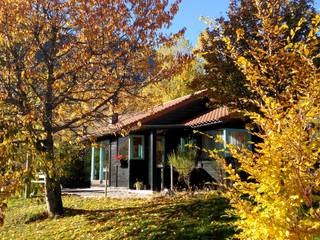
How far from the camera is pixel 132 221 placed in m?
11.7

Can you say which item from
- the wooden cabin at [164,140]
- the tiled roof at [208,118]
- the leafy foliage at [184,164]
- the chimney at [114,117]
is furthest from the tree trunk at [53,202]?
the tiled roof at [208,118]

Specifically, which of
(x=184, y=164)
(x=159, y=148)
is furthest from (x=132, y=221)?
(x=159, y=148)

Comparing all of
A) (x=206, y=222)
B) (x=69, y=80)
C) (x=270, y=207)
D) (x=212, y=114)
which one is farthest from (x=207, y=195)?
(x=270, y=207)

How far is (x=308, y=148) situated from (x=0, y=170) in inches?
183

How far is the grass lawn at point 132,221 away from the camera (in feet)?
33.2

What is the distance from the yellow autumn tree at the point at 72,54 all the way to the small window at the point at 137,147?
795cm

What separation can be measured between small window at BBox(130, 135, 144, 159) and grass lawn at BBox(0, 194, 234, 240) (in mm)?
6023

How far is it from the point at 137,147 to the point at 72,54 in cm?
973

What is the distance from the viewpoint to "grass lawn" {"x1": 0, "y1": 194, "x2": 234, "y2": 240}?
10.1 metres

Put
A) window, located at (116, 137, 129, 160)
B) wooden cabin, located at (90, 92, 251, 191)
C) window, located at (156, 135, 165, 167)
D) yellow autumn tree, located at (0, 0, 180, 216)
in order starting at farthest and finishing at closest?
window, located at (116, 137, 129, 160), window, located at (156, 135, 165, 167), wooden cabin, located at (90, 92, 251, 191), yellow autumn tree, located at (0, 0, 180, 216)

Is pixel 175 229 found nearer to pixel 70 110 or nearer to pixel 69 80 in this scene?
pixel 69 80

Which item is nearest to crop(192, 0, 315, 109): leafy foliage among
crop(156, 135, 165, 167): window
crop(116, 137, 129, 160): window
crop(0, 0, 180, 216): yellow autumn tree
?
crop(0, 0, 180, 216): yellow autumn tree

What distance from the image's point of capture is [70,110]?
15336mm

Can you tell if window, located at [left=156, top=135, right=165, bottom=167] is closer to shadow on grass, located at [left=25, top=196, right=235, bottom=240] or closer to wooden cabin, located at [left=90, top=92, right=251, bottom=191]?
wooden cabin, located at [left=90, top=92, right=251, bottom=191]
